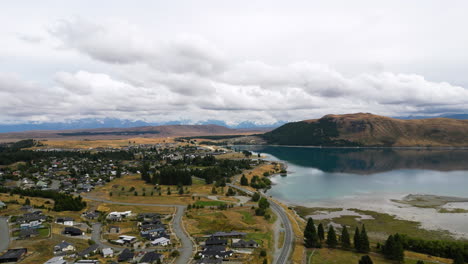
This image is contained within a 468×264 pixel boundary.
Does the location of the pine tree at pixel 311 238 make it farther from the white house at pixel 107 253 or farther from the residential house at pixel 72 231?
the residential house at pixel 72 231

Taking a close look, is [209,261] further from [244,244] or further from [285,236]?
[285,236]

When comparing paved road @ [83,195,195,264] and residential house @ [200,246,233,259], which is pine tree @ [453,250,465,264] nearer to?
residential house @ [200,246,233,259]

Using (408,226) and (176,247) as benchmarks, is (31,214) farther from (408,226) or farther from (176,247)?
(408,226)

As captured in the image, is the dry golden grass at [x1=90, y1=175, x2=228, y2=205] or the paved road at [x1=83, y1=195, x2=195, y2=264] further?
the dry golden grass at [x1=90, y1=175, x2=228, y2=205]

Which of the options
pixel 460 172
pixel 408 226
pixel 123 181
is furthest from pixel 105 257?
pixel 460 172

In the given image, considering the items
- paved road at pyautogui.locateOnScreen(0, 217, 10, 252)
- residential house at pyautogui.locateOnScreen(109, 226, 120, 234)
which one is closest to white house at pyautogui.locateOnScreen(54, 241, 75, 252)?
paved road at pyautogui.locateOnScreen(0, 217, 10, 252)

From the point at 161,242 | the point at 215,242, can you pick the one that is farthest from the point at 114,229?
the point at 215,242
